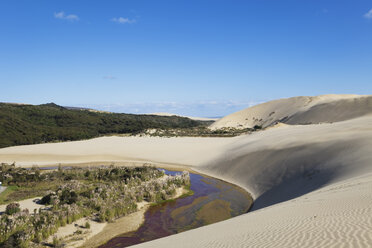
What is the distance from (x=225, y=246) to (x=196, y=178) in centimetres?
1908

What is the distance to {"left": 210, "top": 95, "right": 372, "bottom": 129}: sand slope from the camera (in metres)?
58.9

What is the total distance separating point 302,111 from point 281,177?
57.2 m

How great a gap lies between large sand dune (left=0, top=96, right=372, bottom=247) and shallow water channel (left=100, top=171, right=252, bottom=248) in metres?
1.39

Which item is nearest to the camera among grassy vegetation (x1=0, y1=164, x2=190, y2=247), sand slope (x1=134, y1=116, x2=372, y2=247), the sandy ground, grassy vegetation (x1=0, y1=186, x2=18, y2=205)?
sand slope (x1=134, y1=116, x2=372, y2=247)

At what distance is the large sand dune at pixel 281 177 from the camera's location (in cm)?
711

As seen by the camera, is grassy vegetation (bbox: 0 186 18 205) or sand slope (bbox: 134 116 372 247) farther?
grassy vegetation (bbox: 0 186 18 205)

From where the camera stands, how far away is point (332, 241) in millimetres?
5945

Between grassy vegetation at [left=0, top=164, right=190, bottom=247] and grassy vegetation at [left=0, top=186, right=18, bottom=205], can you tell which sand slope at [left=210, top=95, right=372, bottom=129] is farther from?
grassy vegetation at [left=0, top=186, right=18, bottom=205]

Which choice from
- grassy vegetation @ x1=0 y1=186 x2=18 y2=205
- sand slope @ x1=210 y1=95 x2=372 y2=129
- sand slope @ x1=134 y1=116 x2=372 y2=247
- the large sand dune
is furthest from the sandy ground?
sand slope @ x1=210 y1=95 x2=372 y2=129

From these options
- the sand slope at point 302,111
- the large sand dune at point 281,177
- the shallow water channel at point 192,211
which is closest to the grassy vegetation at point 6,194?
the shallow water channel at point 192,211

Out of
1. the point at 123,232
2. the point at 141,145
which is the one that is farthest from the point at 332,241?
the point at 141,145

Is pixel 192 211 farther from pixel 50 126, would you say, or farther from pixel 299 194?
pixel 50 126

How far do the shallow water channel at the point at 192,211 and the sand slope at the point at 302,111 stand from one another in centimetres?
4638

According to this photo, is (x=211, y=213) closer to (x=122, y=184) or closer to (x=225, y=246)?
(x=122, y=184)
